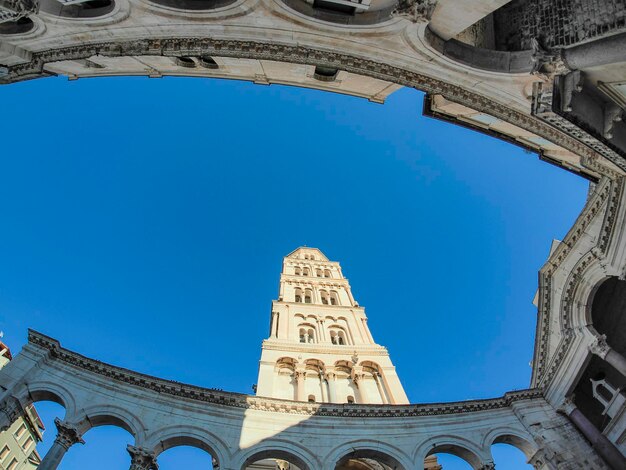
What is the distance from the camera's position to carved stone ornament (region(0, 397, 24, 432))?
16.9 m

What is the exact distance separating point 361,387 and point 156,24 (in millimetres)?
26739

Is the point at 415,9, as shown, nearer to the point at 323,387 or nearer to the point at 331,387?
the point at 331,387

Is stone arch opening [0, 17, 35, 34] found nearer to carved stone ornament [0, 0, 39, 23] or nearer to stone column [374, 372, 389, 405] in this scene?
carved stone ornament [0, 0, 39, 23]

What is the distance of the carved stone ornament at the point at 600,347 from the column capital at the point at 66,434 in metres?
23.8

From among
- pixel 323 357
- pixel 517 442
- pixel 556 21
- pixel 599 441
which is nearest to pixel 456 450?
pixel 517 442

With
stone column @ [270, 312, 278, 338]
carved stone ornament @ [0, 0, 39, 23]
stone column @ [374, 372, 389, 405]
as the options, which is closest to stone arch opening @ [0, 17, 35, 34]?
carved stone ornament @ [0, 0, 39, 23]

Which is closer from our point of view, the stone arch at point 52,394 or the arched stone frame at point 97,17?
the arched stone frame at point 97,17

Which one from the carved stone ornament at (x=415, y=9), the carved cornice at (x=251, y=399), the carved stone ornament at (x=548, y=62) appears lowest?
the carved stone ornament at (x=548, y=62)

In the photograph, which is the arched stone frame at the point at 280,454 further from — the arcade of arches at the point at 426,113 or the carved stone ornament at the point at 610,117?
the carved stone ornament at the point at 610,117

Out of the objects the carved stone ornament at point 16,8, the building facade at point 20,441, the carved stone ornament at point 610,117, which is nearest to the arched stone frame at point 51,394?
the carved stone ornament at point 16,8

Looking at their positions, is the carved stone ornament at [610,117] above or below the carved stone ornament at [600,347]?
below

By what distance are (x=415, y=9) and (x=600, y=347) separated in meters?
17.4

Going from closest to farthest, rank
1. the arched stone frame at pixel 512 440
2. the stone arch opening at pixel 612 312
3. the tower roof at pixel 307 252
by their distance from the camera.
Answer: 1. the arched stone frame at pixel 512 440
2. the stone arch opening at pixel 612 312
3. the tower roof at pixel 307 252

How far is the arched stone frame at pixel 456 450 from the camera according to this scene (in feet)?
63.4
